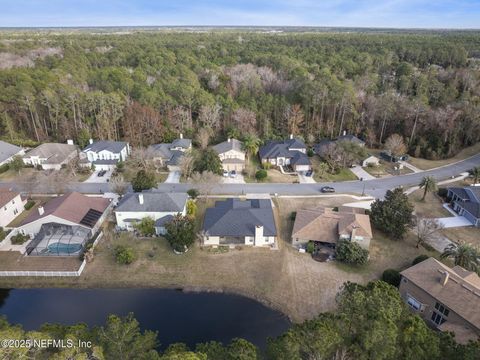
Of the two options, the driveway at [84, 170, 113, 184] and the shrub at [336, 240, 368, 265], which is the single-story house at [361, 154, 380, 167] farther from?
the driveway at [84, 170, 113, 184]

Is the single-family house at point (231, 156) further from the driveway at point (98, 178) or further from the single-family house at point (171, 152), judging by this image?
the driveway at point (98, 178)

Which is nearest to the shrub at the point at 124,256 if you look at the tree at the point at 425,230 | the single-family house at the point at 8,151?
the tree at the point at 425,230

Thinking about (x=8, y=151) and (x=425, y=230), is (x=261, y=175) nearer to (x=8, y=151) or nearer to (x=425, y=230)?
(x=425, y=230)

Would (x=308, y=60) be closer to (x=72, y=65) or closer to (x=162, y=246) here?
(x=72, y=65)

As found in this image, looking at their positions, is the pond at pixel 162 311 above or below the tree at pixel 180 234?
below

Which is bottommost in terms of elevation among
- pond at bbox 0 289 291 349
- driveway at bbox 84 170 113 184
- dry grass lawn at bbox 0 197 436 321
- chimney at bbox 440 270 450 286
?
pond at bbox 0 289 291 349

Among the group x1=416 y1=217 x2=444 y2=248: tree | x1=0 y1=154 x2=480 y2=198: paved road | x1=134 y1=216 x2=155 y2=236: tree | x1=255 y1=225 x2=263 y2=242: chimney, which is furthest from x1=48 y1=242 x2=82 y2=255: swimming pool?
x1=416 y1=217 x2=444 y2=248: tree

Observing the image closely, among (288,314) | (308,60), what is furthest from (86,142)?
(308,60)
